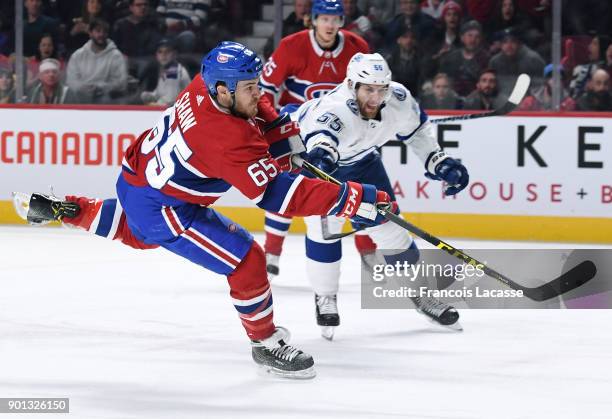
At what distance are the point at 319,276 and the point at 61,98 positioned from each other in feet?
12.1

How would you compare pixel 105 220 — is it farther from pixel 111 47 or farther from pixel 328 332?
pixel 111 47

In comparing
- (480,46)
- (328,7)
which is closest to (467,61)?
(480,46)

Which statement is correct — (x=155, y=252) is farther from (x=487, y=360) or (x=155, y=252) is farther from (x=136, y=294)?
(x=487, y=360)

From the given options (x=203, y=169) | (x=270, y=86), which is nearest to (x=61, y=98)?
(x=270, y=86)

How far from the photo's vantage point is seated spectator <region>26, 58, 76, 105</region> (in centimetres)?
745

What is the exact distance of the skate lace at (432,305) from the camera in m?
4.29

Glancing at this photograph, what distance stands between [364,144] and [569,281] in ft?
2.91

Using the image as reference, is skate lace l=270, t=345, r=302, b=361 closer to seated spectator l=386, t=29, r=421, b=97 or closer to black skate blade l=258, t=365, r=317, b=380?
black skate blade l=258, t=365, r=317, b=380

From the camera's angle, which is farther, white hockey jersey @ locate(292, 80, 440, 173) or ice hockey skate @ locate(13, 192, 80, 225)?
white hockey jersey @ locate(292, 80, 440, 173)

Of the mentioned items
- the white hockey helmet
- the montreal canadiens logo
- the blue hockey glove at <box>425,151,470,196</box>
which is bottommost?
the blue hockey glove at <box>425,151,470,196</box>

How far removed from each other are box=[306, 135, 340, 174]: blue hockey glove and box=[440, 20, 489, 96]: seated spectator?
10.5 ft

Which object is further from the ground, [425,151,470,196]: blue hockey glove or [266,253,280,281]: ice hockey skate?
[425,151,470,196]: blue hockey glove

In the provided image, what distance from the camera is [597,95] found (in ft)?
22.4

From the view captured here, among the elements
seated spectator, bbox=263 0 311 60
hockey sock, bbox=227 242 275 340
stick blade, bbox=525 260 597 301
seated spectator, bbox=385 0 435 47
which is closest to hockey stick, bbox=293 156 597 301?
stick blade, bbox=525 260 597 301
